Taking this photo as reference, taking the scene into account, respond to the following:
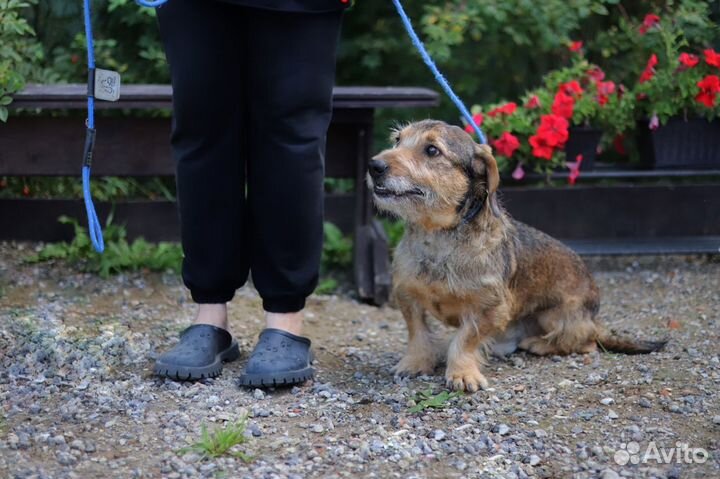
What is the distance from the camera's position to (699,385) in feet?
12.0

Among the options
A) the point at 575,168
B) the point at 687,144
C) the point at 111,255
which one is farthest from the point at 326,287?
the point at 687,144

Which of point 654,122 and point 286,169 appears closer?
point 286,169

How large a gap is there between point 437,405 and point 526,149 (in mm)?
2621

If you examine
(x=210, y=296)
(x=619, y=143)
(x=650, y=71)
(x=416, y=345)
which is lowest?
(x=416, y=345)

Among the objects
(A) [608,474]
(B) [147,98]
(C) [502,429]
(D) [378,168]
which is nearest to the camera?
(A) [608,474]

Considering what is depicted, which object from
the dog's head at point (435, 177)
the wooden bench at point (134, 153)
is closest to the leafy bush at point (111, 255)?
the wooden bench at point (134, 153)

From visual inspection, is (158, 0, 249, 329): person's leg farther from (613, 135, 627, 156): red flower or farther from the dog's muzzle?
(613, 135, 627, 156): red flower

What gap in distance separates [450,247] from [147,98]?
6.62 feet

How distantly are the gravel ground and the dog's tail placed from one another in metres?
0.06

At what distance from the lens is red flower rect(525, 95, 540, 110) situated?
578cm

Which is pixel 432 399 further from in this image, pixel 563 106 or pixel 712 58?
pixel 712 58

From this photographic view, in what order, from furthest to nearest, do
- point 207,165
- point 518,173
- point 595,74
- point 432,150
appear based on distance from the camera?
1. point 595,74
2. point 518,173
3. point 432,150
4. point 207,165

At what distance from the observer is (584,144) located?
579 centimetres

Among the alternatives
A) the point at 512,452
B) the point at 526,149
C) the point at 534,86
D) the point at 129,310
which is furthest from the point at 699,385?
the point at 534,86
